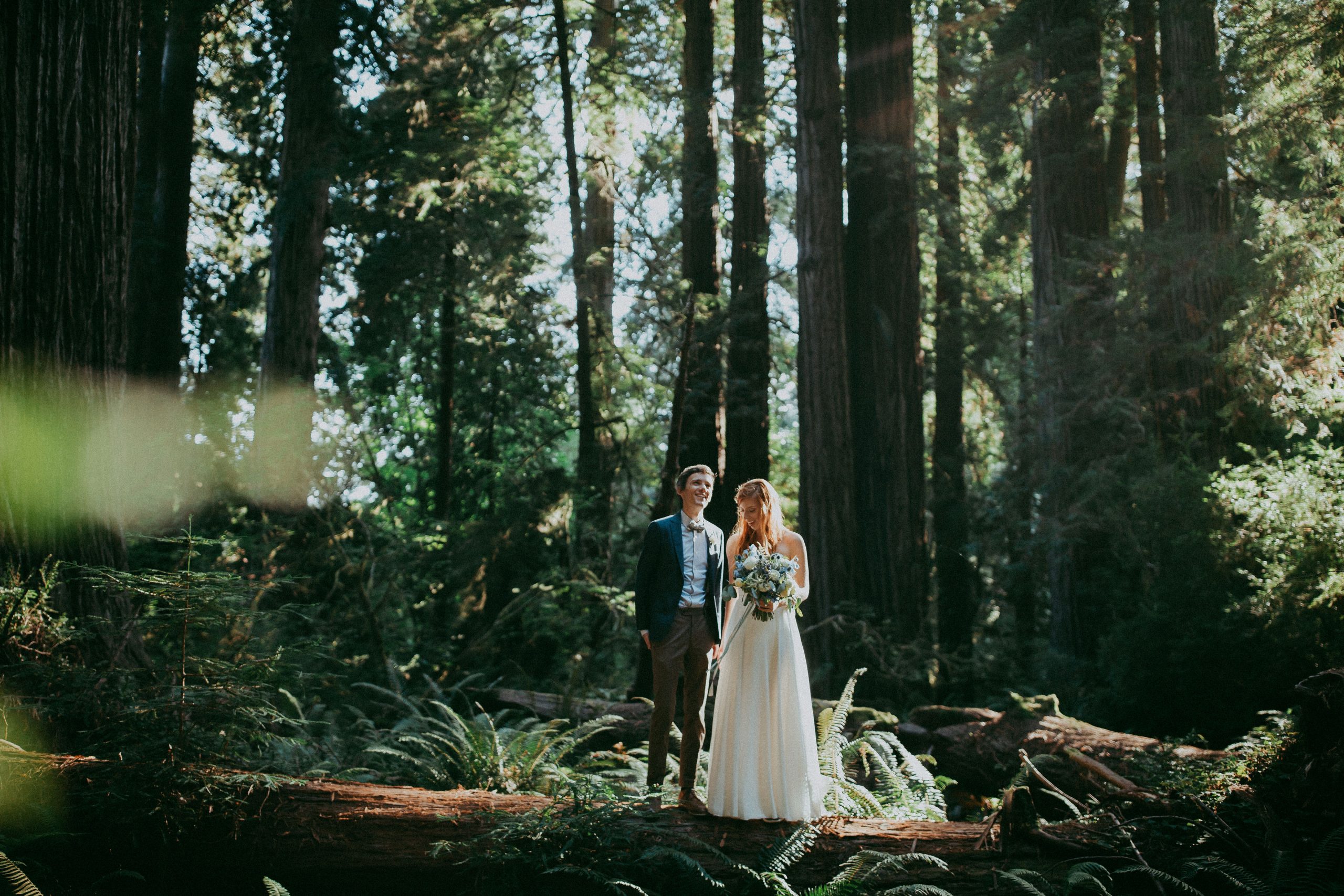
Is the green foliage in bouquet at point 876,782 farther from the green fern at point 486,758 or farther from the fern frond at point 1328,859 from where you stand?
the fern frond at point 1328,859

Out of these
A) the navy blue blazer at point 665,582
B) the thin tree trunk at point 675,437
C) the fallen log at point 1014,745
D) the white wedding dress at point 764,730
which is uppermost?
the thin tree trunk at point 675,437

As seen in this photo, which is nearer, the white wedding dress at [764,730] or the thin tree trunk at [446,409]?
the white wedding dress at [764,730]

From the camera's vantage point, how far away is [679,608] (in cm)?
664

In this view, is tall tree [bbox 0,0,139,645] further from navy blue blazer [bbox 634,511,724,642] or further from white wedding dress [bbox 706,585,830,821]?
white wedding dress [bbox 706,585,830,821]

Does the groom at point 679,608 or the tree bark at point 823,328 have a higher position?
the tree bark at point 823,328

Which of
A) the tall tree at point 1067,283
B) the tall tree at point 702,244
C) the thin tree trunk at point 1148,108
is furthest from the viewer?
the thin tree trunk at point 1148,108

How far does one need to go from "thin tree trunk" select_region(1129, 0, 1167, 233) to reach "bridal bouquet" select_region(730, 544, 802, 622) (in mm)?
12710

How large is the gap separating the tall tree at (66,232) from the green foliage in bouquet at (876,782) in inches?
192

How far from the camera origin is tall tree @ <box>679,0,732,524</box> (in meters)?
14.6

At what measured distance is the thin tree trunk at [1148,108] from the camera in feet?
53.9

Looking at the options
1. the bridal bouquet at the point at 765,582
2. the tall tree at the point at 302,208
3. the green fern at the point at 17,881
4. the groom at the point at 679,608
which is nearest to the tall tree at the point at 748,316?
the tall tree at the point at 302,208

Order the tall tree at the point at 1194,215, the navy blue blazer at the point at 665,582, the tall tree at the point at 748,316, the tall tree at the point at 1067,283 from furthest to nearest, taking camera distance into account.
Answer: the tall tree at the point at 748,316
the tall tree at the point at 1067,283
the tall tree at the point at 1194,215
the navy blue blazer at the point at 665,582

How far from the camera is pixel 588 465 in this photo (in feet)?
50.4

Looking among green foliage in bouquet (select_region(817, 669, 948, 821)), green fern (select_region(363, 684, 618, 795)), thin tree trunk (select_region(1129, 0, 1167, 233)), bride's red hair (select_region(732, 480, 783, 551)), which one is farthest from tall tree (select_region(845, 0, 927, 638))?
bride's red hair (select_region(732, 480, 783, 551))
